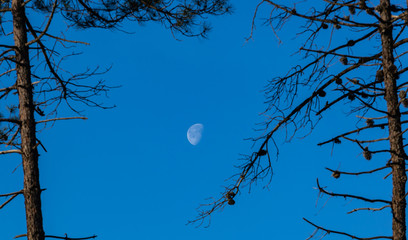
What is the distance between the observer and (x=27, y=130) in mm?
5945

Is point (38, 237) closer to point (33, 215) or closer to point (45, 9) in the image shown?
point (33, 215)

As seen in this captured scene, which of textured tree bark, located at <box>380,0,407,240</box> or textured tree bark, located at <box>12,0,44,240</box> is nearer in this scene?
textured tree bark, located at <box>380,0,407,240</box>

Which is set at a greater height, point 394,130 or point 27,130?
point 27,130

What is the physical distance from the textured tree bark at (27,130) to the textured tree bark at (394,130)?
4357 mm

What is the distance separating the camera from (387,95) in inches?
209

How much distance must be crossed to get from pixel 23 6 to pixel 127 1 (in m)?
1.66

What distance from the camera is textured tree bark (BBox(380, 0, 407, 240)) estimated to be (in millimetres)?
5051

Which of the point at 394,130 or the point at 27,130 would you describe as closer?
the point at 394,130

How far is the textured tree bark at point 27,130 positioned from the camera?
5668mm

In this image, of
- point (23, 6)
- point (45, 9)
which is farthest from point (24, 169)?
point (45, 9)

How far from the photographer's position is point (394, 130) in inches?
204

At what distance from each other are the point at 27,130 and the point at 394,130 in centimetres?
467

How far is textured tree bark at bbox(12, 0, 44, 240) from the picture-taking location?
5.67m

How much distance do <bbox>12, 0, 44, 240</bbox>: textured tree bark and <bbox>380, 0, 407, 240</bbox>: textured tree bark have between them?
436cm
